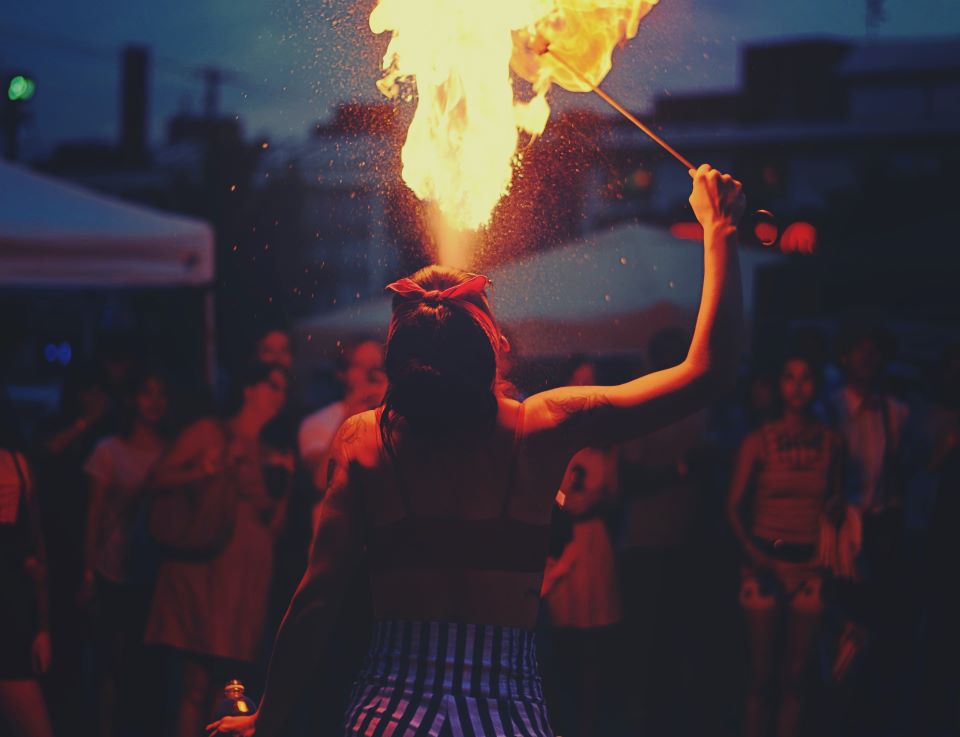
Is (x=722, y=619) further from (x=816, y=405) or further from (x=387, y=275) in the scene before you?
(x=387, y=275)

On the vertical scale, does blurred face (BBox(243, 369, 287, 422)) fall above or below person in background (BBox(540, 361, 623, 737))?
above

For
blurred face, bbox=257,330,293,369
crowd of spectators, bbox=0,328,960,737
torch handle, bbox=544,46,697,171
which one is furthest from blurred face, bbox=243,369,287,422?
torch handle, bbox=544,46,697,171

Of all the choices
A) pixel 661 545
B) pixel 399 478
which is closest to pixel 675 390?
pixel 399 478

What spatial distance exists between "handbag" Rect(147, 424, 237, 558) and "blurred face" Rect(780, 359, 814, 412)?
2.46 metres

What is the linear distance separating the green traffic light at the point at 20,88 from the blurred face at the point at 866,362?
5736 mm

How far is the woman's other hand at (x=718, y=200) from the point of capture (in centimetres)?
261

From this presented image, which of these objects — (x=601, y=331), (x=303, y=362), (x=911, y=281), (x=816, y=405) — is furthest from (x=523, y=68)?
(x=303, y=362)

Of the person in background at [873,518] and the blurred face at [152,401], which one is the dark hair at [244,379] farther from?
the person in background at [873,518]

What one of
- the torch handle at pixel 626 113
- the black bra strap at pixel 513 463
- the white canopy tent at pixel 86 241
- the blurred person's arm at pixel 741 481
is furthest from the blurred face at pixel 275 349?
the black bra strap at pixel 513 463

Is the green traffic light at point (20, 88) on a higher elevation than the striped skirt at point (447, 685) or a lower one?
higher

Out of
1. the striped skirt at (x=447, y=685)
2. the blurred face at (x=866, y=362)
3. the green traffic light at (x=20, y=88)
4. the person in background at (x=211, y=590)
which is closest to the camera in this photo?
the striped skirt at (x=447, y=685)

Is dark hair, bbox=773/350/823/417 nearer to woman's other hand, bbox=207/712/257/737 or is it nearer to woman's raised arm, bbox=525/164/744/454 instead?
woman's raised arm, bbox=525/164/744/454

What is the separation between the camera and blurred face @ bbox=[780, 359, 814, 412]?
5.54 meters

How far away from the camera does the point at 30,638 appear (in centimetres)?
467
